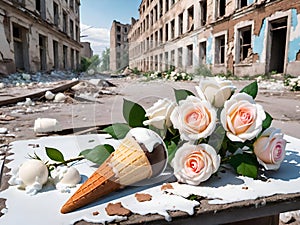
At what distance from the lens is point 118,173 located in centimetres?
62

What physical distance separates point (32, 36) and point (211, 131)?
10363 millimetres

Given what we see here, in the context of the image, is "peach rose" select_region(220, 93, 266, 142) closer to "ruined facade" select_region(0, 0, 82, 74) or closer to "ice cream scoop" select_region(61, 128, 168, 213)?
"ice cream scoop" select_region(61, 128, 168, 213)

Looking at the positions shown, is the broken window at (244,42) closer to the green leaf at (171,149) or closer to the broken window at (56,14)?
the green leaf at (171,149)

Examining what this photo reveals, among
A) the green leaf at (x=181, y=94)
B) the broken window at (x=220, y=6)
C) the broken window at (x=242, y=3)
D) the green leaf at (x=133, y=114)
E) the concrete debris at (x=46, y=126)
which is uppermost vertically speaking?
the broken window at (x=220, y=6)

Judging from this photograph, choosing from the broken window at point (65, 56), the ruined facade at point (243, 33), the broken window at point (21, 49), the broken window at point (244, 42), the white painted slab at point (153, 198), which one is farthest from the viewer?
the broken window at point (65, 56)

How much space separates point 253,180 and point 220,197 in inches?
5.4

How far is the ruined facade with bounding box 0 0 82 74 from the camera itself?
730cm

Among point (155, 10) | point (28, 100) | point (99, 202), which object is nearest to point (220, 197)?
point (99, 202)

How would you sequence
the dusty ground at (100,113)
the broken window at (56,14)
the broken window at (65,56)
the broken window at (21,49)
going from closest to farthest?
the dusty ground at (100,113)
the broken window at (21,49)
the broken window at (56,14)
the broken window at (65,56)

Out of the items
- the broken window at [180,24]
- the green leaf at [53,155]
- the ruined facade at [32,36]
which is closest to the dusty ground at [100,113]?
the green leaf at [53,155]

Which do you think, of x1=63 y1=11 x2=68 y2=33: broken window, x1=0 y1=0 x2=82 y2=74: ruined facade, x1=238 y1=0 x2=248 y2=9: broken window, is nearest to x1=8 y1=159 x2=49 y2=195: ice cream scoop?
x1=0 y1=0 x2=82 y2=74: ruined facade

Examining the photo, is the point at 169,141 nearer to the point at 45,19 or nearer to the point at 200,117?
the point at 200,117

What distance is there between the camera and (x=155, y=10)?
19719 mm

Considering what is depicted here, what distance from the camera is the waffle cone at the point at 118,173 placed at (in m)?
0.58
